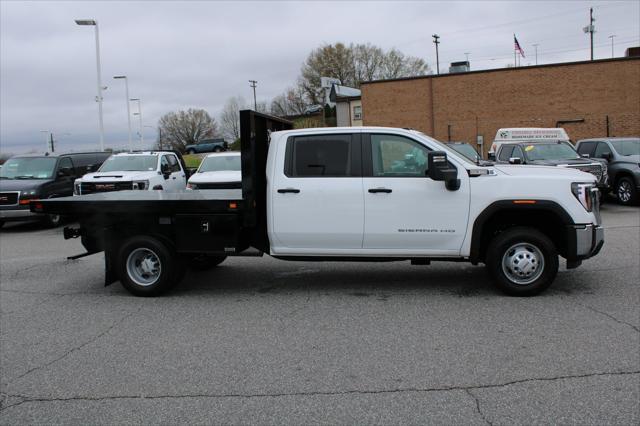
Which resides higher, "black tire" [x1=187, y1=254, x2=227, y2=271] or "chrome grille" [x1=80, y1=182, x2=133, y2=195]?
"chrome grille" [x1=80, y1=182, x2=133, y2=195]

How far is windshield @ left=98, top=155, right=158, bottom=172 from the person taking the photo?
14.9 metres

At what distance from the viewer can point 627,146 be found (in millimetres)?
16406

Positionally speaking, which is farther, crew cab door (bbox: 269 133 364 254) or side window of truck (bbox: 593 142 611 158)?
side window of truck (bbox: 593 142 611 158)

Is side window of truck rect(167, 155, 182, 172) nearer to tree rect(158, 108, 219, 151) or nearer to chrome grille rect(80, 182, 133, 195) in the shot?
chrome grille rect(80, 182, 133, 195)

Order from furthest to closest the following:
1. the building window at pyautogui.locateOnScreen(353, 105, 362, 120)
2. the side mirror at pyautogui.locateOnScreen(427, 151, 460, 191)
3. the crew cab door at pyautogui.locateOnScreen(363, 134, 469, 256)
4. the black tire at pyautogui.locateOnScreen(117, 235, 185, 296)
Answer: the building window at pyautogui.locateOnScreen(353, 105, 362, 120)
the black tire at pyautogui.locateOnScreen(117, 235, 185, 296)
the crew cab door at pyautogui.locateOnScreen(363, 134, 469, 256)
the side mirror at pyautogui.locateOnScreen(427, 151, 460, 191)

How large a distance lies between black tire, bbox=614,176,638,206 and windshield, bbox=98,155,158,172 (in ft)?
41.1

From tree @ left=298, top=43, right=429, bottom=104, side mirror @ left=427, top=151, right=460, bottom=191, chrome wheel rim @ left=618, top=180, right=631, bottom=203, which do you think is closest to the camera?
side mirror @ left=427, top=151, right=460, bottom=191

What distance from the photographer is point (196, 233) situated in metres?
6.95

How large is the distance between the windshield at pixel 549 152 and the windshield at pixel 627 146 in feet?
6.12

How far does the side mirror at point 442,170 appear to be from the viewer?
6223mm

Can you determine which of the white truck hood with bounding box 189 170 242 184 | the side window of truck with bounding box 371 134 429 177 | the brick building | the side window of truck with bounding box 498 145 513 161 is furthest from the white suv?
the brick building

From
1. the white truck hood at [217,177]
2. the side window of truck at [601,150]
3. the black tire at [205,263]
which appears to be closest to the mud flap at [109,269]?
the black tire at [205,263]

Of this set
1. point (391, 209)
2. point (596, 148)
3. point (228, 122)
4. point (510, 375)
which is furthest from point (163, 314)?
point (228, 122)

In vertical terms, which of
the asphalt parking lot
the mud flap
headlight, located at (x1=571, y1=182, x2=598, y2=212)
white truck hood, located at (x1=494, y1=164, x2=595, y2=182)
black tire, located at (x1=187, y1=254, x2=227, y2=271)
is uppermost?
white truck hood, located at (x1=494, y1=164, x2=595, y2=182)
